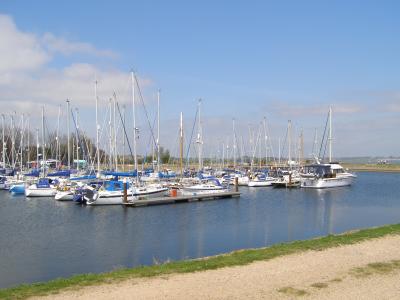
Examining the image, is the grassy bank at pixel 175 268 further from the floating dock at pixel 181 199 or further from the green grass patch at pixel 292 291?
the floating dock at pixel 181 199

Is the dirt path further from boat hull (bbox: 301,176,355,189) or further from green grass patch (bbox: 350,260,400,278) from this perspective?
boat hull (bbox: 301,176,355,189)

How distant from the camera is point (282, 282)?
11656 millimetres

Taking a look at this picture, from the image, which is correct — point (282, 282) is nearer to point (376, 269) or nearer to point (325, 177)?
point (376, 269)

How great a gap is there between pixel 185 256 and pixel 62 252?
6337mm

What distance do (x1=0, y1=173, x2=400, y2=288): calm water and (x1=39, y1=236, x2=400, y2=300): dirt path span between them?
7032mm

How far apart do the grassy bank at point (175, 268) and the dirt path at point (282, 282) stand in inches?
20.1

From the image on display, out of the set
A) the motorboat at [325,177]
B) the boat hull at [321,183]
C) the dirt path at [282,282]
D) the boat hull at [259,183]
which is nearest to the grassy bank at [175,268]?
the dirt path at [282,282]

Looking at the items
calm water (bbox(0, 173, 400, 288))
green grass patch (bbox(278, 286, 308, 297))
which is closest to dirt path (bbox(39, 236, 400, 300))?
green grass patch (bbox(278, 286, 308, 297))

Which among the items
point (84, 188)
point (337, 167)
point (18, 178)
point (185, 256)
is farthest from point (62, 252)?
point (337, 167)

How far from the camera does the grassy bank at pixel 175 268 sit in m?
11.6

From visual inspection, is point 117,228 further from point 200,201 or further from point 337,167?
point 337,167

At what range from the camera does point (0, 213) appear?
39.6 metres

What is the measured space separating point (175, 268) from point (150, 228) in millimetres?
17017

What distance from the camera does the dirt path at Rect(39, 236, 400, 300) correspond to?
10633 millimetres
